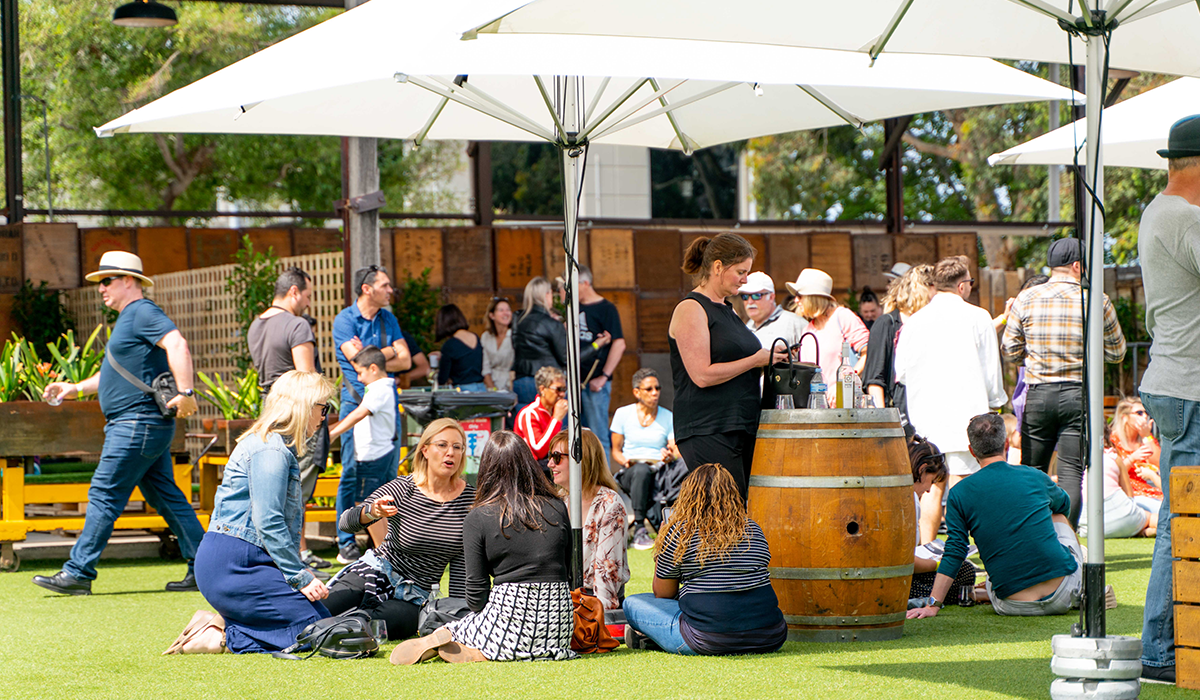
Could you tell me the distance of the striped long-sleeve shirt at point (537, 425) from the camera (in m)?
7.80

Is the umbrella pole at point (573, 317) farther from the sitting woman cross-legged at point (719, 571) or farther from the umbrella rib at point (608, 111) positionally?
the sitting woman cross-legged at point (719, 571)

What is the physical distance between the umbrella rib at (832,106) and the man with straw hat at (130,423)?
129 inches

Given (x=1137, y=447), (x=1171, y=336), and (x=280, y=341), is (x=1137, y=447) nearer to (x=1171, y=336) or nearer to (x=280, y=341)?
(x=1171, y=336)

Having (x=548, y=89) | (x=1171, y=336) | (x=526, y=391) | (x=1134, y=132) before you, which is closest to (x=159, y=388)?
(x=548, y=89)

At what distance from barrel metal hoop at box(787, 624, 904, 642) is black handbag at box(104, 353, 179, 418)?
3.38 m

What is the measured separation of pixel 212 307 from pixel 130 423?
4.55 metres

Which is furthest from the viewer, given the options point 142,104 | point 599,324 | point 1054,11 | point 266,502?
point 142,104

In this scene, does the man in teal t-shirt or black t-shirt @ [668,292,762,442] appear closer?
black t-shirt @ [668,292,762,442]

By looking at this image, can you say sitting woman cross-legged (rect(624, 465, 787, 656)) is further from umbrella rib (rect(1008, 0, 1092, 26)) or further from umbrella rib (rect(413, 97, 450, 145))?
umbrella rib (rect(413, 97, 450, 145))

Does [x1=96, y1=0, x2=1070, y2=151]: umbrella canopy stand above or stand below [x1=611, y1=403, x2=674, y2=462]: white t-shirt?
above

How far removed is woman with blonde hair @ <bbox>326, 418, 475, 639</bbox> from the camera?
5109 mm

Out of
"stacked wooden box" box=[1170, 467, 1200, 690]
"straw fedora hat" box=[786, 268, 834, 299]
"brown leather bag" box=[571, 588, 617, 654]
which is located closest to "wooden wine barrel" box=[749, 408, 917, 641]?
"brown leather bag" box=[571, 588, 617, 654]

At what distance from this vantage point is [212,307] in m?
10.9

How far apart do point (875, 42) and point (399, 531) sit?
257cm
